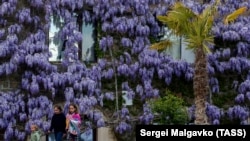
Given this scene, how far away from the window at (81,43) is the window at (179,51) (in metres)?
2.50

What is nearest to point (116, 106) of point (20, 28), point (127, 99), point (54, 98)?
point (127, 99)

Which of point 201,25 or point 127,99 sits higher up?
point 201,25

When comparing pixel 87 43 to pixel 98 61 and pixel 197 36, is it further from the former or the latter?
pixel 197 36

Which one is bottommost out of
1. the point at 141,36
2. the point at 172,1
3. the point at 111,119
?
the point at 111,119

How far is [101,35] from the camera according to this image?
59.5ft

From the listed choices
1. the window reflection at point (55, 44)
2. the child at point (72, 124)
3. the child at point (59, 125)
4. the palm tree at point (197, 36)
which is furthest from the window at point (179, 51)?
the child at point (59, 125)

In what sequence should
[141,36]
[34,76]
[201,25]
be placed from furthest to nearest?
1. [141,36]
2. [34,76]
3. [201,25]

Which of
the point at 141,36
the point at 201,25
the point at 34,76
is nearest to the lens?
the point at 201,25

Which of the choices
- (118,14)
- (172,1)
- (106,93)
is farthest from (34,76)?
(172,1)

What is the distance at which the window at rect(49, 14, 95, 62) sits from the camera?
1781 centimetres

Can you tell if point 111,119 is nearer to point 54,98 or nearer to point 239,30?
point 54,98

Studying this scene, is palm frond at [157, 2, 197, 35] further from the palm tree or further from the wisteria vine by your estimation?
the wisteria vine

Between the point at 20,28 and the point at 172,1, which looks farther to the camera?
the point at 172,1

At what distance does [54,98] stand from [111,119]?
6.31 feet
